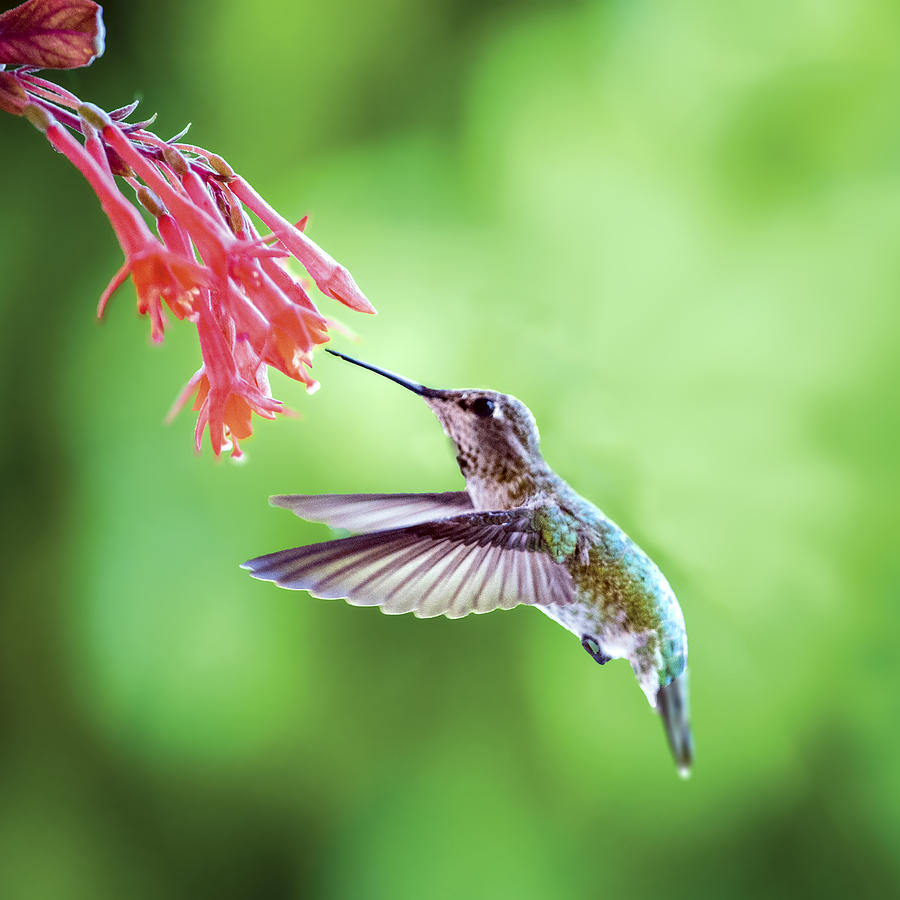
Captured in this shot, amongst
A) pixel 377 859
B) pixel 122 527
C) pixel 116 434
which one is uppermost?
pixel 116 434

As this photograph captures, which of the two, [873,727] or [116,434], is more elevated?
[116,434]

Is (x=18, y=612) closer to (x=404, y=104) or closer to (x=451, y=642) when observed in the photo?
(x=451, y=642)

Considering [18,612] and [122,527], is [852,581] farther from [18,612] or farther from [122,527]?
[18,612]

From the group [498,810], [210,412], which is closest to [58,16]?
[210,412]

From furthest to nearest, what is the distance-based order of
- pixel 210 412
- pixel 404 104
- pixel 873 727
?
pixel 404 104 < pixel 873 727 < pixel 210 412

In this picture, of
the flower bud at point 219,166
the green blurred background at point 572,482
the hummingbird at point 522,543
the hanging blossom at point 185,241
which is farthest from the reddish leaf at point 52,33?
the green blurred background at point 572,482

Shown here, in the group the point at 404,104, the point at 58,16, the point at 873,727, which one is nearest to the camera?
the point at 58,16

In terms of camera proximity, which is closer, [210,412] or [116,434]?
[210,412]

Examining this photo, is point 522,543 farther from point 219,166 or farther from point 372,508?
point 219,166

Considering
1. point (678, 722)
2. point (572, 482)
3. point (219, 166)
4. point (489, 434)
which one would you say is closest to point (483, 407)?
point (489, 434)
